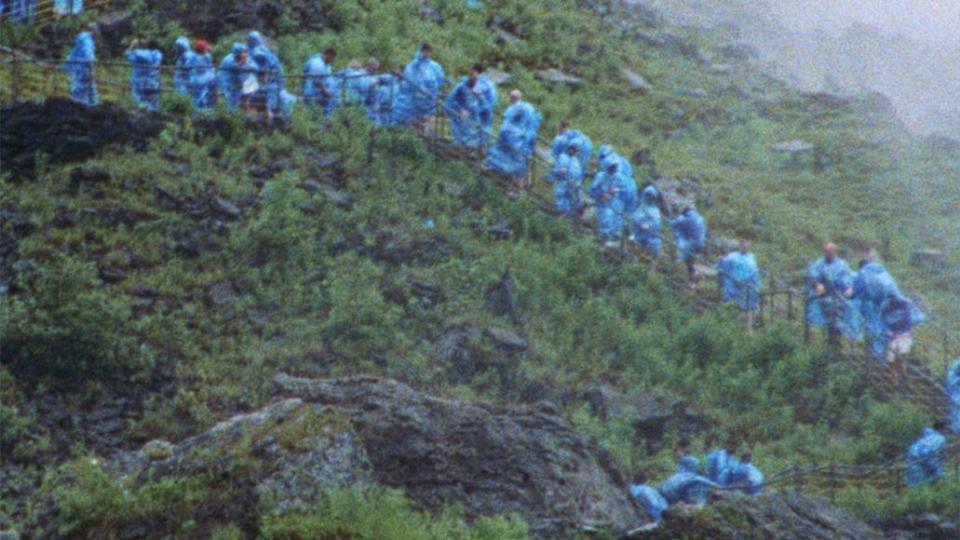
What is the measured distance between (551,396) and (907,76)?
35434 mm

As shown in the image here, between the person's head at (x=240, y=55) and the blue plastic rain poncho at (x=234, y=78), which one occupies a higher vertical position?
the person's head at (x=240, y=55)

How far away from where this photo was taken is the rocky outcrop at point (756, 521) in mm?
17328

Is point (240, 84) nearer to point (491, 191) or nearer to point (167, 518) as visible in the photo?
point (491, 191)

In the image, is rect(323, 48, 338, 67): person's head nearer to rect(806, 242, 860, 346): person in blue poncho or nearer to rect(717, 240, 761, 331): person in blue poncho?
rect(717, 240, 761, 331): person in blue poncho

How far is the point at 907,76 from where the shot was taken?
57812mm

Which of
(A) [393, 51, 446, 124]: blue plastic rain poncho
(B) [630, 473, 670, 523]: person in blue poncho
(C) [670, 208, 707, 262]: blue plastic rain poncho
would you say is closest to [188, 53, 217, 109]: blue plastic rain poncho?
(A) [393, 51, 446, 124]: blue plastic rain poncho

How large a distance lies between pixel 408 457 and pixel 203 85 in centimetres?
1306

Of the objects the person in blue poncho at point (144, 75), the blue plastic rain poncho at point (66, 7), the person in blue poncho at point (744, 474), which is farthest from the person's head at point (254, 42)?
the person in blue poncho at point (744, 474)

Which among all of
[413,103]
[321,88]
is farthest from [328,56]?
[413,103]

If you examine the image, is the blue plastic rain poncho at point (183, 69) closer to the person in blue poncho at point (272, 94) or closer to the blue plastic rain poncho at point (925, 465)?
the person in blue poncho at point (272, 94)

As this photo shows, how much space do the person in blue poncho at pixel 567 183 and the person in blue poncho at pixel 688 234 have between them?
1287 mm

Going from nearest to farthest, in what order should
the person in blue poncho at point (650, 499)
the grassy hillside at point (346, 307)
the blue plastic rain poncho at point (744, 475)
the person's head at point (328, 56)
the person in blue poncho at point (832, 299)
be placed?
the person in blue poncho at point (650, 499)
the blue plastic rain poncho at point (744, 475)
the grassy hillside at point (346, 307)
the person in blue poncho at point (832, 299)
the person's head at point (328, 56)

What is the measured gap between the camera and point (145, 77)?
30516mm

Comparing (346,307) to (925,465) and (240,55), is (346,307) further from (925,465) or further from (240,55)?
(240,55)
